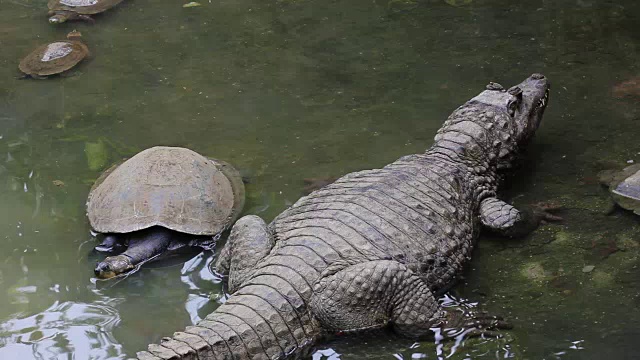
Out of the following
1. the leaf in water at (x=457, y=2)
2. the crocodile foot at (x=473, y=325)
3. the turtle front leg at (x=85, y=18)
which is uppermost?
the leaf in water at (x=457, y=2)

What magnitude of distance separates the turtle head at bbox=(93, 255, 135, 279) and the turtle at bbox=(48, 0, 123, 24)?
5.12 meters

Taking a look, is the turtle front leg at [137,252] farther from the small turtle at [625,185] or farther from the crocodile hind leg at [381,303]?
the small turtle at [625,185]

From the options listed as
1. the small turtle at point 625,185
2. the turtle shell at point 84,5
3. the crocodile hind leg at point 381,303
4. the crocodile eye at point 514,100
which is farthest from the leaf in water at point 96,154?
the small turtle at point 625,185

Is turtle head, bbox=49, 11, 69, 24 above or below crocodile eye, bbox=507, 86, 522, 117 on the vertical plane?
below

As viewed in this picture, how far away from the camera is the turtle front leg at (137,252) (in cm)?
559

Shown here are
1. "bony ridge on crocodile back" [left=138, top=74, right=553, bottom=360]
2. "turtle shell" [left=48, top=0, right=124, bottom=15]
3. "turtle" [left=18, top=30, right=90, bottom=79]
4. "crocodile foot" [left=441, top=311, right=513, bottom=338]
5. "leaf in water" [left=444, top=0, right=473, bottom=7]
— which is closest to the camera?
"bony ridge on crocodile back" [left=138, top=74, right=553, bottom=360]

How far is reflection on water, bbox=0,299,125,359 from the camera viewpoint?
16.3 feet

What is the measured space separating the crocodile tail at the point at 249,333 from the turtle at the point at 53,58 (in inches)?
188

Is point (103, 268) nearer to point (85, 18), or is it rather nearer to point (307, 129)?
point (307, 129)

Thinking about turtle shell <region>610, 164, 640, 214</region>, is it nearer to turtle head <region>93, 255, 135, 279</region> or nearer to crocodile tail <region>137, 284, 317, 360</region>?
crocodile tail <region>137, 284, 317, 360</region>

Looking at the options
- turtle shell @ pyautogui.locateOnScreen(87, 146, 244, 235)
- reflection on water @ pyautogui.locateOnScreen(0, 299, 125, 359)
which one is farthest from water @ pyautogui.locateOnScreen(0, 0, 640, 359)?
turtle shell @ pyautogui.locateOnScreen(87, 146, 244, 235)

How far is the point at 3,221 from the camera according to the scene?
636cm

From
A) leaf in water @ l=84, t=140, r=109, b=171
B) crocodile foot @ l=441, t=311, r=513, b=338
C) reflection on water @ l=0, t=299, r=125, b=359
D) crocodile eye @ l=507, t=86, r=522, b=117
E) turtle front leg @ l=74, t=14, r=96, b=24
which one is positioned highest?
crocodile eye @ l=507, t=86, r=522, b=117

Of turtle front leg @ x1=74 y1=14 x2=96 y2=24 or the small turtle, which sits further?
turtle front leg @ x1=74 y1=14 x2=96 y2=24
